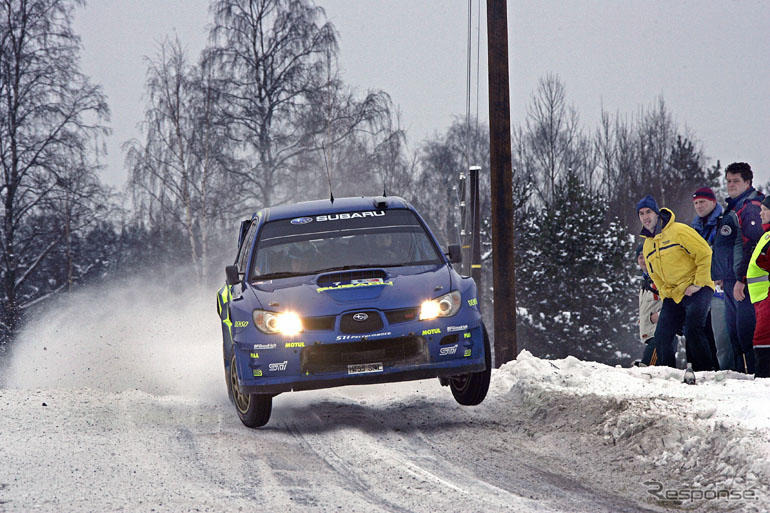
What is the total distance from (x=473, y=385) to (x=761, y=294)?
284 centimetres

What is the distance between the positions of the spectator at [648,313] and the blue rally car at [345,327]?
3711 millimetres

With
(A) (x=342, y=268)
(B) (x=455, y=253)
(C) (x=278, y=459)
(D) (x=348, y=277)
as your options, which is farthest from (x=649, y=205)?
(C) (x=278, y=459)

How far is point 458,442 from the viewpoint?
707 centimetres

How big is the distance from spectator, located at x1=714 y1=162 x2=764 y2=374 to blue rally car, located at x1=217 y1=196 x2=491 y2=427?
2.95 m

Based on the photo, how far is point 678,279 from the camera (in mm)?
9359

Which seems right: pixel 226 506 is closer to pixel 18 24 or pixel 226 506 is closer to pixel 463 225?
pixel 463 225

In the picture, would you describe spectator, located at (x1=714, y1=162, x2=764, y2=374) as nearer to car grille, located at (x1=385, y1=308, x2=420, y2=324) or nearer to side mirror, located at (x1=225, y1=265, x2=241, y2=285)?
car grille, located at (x1=385, y1=308, x2=420, y2=324)

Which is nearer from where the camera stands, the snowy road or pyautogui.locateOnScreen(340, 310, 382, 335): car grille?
the snowy road

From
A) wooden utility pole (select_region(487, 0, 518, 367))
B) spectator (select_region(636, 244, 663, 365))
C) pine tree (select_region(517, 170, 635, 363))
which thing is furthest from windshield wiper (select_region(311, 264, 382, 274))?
A: pine tree (select_region(517, 170, 635, 363))

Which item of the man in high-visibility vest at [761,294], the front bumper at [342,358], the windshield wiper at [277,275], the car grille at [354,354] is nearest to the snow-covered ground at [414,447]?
the man in high-visibility vest at [761,294]

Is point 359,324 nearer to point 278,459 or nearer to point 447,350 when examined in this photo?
point 447,350

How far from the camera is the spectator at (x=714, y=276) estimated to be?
9.91 meters

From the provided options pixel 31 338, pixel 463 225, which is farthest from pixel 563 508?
pixel 463 225

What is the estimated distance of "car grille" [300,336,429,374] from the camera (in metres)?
7.25
